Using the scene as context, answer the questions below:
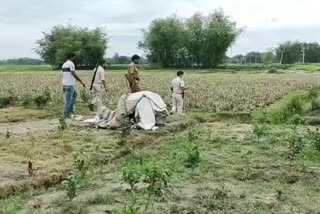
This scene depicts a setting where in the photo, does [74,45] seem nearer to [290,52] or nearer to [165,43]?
[165,43]

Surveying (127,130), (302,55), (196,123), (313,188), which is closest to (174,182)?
(313,188)

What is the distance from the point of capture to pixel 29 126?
12.2 metres

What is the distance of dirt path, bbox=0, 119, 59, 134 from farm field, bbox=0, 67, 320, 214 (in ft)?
0.08

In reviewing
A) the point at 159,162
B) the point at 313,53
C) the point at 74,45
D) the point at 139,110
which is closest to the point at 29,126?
the point at 139,110

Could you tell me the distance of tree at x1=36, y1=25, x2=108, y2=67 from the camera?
220 feet

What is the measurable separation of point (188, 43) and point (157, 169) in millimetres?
67285

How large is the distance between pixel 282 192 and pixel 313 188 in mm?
568

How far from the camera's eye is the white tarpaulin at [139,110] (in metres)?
11.6

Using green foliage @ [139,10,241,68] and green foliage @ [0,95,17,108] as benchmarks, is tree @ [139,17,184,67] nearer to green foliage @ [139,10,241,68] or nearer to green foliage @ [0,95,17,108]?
green foliage @ [139,10,241,68]

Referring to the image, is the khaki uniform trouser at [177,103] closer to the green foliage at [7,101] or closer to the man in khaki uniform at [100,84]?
the man in khaki uniform at [100,84]

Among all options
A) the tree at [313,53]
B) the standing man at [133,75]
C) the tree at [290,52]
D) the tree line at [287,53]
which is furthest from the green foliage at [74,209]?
the tree at [313,53]

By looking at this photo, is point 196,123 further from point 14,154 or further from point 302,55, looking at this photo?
point 302,55

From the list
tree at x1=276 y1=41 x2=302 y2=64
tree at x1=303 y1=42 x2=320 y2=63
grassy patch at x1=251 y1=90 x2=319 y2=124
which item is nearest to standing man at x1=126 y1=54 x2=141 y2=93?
grassy patch at x1=251 y1=90 x2=319 y2=124

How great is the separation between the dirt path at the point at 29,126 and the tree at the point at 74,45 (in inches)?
2089
